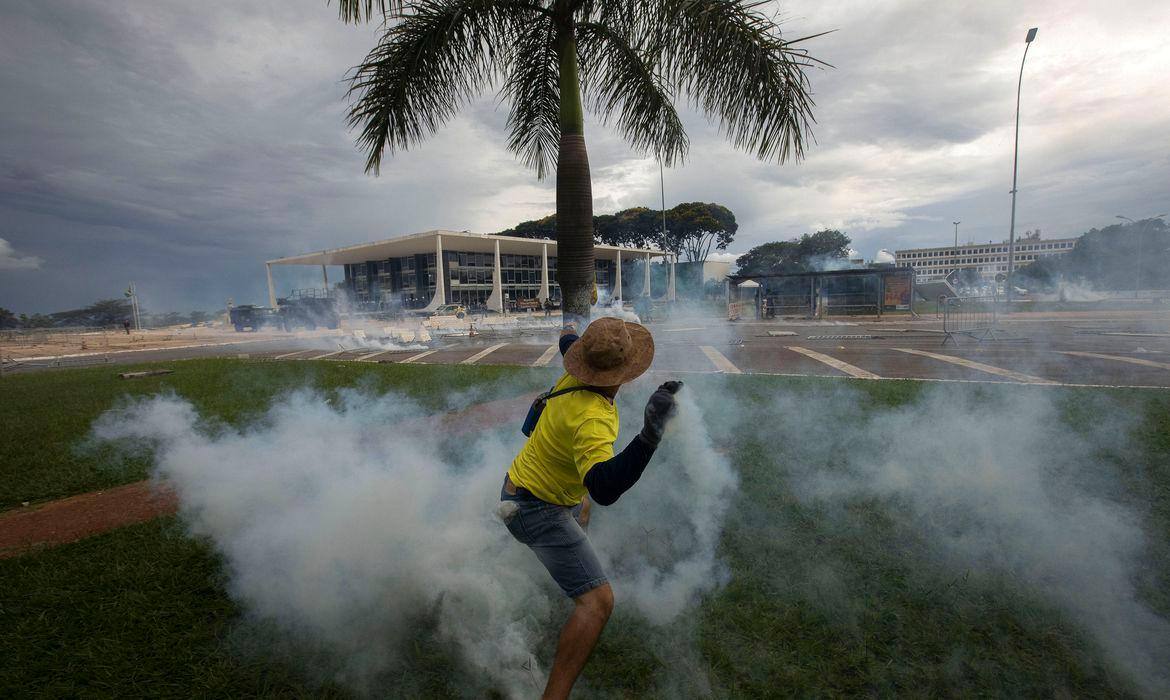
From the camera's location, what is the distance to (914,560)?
2.66 meters

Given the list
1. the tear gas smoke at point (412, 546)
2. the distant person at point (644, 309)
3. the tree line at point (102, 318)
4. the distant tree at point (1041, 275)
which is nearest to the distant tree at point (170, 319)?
the tree line at point (102, 318)

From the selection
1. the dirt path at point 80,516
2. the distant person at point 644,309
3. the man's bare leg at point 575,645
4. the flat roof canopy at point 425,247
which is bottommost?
the dirt path at point 80,516

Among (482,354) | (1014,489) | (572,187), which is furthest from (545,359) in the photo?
(1014,489)

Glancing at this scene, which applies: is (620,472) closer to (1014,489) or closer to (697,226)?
(1014,489)

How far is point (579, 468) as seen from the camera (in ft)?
5.74

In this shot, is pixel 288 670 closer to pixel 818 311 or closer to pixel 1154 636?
pixel 1154 636

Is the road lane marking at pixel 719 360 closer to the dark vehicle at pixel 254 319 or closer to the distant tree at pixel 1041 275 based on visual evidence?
the dark vehicle at pixel 254 319

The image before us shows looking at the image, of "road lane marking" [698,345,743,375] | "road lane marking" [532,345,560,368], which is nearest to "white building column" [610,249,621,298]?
"road lane marking" [532,345,560,368]

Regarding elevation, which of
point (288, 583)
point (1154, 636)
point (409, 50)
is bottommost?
point (1154, 636)

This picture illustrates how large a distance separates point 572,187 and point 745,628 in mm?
3389

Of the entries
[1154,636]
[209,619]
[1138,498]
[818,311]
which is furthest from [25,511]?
[818,311]

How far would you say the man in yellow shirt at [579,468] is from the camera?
5.49 ft

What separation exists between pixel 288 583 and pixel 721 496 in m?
2.57

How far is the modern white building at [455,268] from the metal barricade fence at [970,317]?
28730mm
